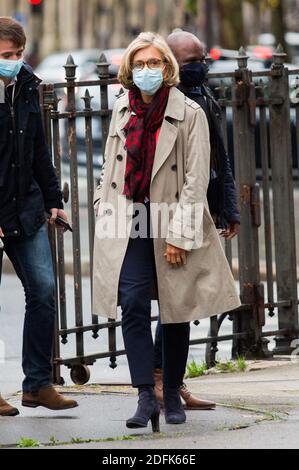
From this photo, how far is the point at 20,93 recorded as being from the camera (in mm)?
7199

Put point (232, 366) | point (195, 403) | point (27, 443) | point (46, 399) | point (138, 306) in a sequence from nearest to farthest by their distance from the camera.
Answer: point (27, 443)
point (138, 306)
point (46, 399)
point (195, 403)
point (232, 366)

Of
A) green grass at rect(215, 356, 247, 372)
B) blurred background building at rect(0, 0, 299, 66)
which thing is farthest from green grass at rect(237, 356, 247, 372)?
blurred background building at rect(0, 0, 299, 66)

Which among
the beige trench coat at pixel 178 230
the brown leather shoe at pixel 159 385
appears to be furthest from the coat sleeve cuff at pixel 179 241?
the brown leather shoe at pixel 159 385

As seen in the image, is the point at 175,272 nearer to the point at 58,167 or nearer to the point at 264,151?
the point at 58,167

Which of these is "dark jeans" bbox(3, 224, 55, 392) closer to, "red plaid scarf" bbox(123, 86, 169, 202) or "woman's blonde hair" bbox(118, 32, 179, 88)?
"red plaid scarf" bbox(123, 86, 169, 202)

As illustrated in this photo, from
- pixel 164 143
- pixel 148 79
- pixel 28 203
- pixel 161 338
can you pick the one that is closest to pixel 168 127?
pixel 164 143

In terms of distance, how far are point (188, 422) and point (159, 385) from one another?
52 cm

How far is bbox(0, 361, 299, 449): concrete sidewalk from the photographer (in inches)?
259

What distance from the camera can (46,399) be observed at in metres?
7.34

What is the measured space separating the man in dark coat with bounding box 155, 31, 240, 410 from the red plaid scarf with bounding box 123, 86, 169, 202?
0.41m

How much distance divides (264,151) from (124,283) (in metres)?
2.59

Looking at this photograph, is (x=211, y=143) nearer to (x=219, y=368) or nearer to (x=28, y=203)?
(x=28, y=203)

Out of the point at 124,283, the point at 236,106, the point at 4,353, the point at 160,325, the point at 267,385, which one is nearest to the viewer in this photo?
the point at 124,283
